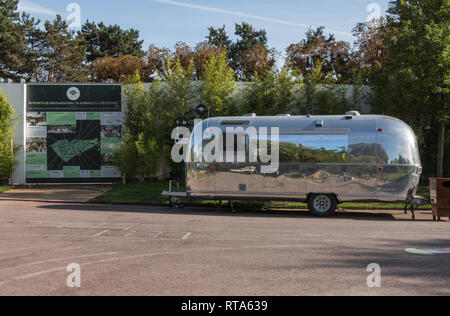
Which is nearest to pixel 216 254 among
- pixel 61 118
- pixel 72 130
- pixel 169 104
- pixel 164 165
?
pixel 164 165

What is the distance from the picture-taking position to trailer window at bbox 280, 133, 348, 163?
46.3 feet

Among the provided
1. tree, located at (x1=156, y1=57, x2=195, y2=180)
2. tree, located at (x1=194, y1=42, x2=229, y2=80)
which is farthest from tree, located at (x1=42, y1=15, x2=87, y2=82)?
tree, located at (x1=156, y1=57, x2=195, y2=180)

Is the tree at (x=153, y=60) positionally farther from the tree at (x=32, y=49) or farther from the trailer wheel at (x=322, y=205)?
the trailer wheel at (x=322, y=205)

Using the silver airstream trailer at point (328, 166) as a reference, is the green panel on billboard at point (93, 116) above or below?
above

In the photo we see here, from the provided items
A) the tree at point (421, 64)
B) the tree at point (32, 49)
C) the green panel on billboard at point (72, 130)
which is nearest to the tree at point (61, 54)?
the tree at point (32, 49)

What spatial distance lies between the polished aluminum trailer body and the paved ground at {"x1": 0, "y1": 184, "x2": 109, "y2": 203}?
21.8 feet

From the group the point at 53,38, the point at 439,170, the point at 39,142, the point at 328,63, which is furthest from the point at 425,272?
the point at 53,38

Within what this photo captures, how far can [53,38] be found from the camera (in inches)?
2037

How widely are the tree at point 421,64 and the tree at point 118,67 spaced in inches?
1324

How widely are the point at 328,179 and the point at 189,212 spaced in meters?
4.74

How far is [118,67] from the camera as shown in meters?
49.8

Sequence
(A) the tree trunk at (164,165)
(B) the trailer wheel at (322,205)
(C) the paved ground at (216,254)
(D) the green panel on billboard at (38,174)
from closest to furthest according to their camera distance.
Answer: (C) the paved ground at (216,254)
(B) the trailer wheel at (322,205)
(A) the tree trunk at (164,165)
(D) the green panel on billboard at (38,174)

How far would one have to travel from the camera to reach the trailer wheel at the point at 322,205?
14.3 metres
